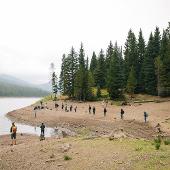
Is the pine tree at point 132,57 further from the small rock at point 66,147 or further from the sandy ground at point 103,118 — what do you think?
the small rock at point 66,147

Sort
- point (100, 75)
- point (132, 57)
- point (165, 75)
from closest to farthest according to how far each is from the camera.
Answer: point (165, 75), point (132, 57), point (100, 75)

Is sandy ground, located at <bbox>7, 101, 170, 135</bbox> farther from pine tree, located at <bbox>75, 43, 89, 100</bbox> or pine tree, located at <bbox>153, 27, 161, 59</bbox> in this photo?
pine tree, located at <bbox>153, 27, 161, 59</bbox>

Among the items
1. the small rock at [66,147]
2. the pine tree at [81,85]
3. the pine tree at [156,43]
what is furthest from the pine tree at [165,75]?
the small rock at [66,147]

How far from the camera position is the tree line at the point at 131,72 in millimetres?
82312

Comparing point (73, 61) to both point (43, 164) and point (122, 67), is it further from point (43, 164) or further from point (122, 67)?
point (43, 164)

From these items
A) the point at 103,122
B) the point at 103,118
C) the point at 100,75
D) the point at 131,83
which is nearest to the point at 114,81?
the point at 131,83

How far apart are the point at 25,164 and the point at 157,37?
74810mm

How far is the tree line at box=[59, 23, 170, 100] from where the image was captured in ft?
270

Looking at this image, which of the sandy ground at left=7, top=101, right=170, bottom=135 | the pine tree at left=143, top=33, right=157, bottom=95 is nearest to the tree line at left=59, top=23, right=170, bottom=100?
the pine tree at left=143, top=33, right=157, bottom=95

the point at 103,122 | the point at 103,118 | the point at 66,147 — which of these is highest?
the point at 103,118

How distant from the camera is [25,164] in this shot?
23.0 metres

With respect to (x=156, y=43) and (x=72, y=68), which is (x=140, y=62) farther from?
(x=72, y=68)

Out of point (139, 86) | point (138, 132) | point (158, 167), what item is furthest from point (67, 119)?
point (158, 167)

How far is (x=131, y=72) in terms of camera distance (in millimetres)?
86188
